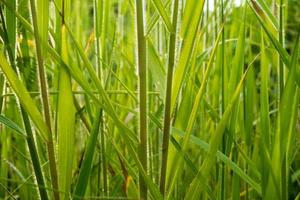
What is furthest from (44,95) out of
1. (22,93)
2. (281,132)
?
(281,132)

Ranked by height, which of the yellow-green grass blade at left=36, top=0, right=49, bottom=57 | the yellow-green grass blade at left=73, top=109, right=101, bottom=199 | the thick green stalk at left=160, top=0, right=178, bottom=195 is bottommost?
the yellow-green grass blade at left=73, top=109, right=101, bottom=199

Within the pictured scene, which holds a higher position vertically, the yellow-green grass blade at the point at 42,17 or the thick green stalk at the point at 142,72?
the yellow-green grass blade at the point at 42,17

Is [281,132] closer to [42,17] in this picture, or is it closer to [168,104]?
[168,104]

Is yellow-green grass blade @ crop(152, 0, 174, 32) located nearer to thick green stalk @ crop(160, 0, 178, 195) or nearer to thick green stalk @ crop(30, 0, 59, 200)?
thick green stalk @ crop(160, 0, 178, 195)

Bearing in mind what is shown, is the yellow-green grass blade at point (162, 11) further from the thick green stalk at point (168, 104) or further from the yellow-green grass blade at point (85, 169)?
the yellow-green grass blade at point (85, 169)

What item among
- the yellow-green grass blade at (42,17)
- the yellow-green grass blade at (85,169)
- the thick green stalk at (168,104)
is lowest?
the yellow-green grass blade at (85,169)

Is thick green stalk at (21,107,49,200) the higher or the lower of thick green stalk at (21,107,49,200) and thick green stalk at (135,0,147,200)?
the lower

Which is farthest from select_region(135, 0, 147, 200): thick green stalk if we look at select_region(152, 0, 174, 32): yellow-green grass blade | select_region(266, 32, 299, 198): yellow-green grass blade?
select_region(266, 32, 299, 198): yellow-green grass blade

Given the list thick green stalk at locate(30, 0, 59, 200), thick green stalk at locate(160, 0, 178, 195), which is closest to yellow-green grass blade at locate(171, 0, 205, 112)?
thick green stalk at locate(160, 0, 178, 195)

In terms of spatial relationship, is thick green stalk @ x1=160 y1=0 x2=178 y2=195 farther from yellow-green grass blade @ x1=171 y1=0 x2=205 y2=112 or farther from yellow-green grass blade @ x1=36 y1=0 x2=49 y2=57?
yellow-green grass blade @ x1=36 y1=0 x2=49 y2=57

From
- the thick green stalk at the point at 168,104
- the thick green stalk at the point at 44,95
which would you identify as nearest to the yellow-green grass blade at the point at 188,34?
the thick green stalk at the point at 168,104

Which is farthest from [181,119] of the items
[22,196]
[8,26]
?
[22,196]

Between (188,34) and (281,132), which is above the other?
(188,34)

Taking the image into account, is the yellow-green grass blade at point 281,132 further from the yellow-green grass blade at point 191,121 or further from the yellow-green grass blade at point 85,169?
the yellow-green grass blade at point 85,169
